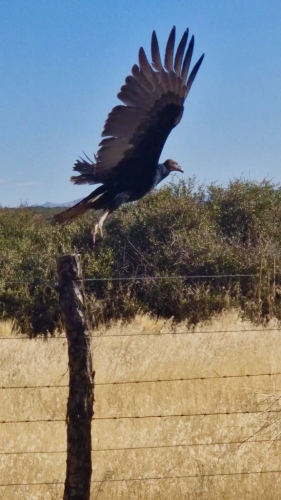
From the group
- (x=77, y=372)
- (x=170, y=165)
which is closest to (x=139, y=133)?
(x=170, y=165)

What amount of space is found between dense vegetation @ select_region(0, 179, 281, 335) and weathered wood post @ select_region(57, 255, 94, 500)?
765cm

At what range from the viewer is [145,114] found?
5.28m

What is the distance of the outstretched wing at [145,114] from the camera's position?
4.97 metres

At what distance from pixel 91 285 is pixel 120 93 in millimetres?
7404

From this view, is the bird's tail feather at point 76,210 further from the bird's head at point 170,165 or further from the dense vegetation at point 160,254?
the dense vegetation at point 160,254

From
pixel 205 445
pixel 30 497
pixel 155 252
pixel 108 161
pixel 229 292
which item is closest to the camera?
pixel 30 497

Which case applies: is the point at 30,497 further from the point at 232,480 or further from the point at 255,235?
the point at 255,235

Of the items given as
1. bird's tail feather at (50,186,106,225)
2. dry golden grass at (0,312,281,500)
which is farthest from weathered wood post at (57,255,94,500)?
bird's tail feather at (50,186,106,225)

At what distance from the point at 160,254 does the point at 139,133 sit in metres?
7.27

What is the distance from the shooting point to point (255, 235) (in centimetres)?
1282

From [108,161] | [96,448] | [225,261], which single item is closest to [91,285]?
[225,261]

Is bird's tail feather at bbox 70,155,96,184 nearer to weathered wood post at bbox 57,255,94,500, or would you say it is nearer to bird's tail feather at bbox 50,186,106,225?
bird's tail feather at bbox 50,186,106,225

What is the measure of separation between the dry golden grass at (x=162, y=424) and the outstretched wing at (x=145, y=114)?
1248mm

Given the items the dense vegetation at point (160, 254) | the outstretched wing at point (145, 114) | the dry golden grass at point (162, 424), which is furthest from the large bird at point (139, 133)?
the dense vegetation at point (160, 254)
